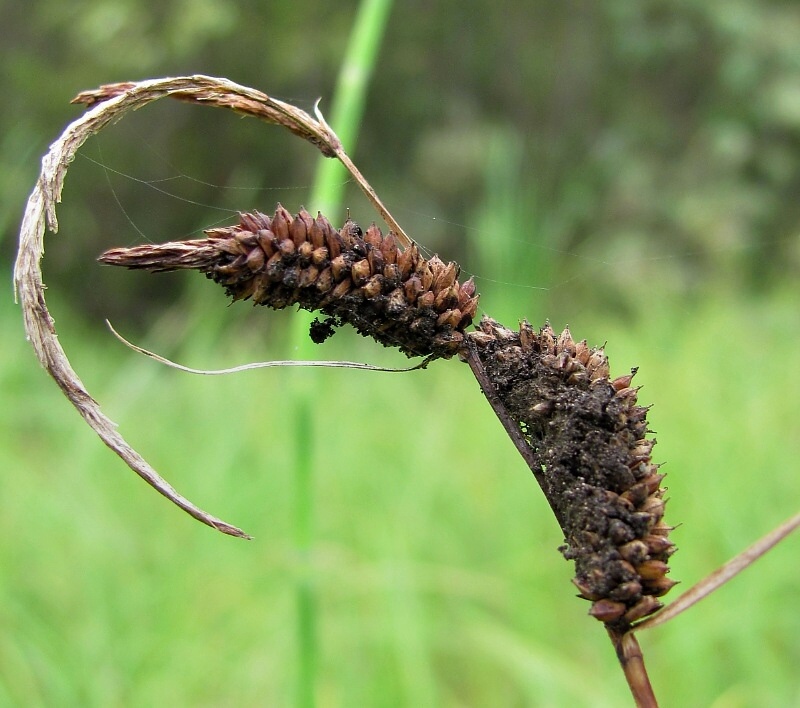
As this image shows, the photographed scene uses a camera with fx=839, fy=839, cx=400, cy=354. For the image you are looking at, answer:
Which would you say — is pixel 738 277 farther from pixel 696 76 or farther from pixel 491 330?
pixel 491 330

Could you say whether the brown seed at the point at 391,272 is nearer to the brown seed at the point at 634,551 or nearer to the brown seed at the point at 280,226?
the brown seed at the point at 280,226

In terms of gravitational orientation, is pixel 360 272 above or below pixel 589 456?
above

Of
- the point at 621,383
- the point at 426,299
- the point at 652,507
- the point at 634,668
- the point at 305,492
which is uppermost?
the point at 305,492

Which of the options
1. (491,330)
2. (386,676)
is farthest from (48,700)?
(491,330)

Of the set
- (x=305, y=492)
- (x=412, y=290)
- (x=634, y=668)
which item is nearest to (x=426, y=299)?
(x=412, y=290)

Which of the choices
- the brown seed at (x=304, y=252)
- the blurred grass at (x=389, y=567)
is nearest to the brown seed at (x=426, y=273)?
the brown seed at (x=304, y=252)

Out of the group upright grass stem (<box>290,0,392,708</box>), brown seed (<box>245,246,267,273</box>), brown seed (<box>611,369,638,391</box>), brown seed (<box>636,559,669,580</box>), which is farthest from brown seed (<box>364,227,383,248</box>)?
upright grass stem (<box>290,0,392,708</box>)

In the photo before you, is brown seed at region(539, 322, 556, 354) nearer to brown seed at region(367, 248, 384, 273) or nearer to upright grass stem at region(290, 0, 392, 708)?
brown seed at region(367, 248, 384, 273)

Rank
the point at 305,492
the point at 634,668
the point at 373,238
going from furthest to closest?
the point at 305,492
the point at 373,238
the point at 634,668

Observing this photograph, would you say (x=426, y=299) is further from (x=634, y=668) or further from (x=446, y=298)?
(x=634, y=668)
